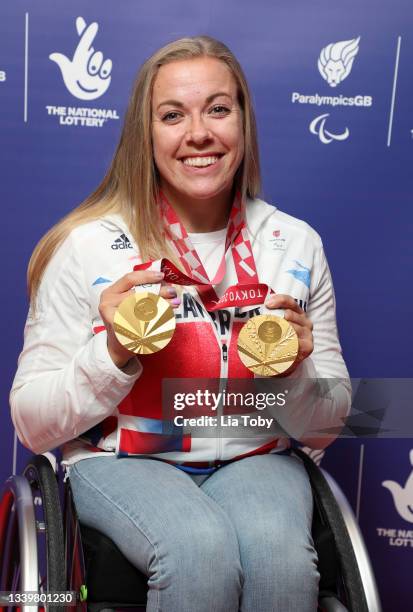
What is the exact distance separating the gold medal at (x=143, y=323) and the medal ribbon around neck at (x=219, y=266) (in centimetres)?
12

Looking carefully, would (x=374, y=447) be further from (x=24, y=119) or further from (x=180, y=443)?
(x=24, y=119)

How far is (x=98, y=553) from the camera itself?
1188 mm

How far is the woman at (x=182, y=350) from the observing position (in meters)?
1.19

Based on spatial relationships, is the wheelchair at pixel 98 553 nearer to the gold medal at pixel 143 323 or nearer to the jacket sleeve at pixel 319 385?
the jacket sleeve at pixel 319 385

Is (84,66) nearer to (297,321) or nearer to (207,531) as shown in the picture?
(297,321)

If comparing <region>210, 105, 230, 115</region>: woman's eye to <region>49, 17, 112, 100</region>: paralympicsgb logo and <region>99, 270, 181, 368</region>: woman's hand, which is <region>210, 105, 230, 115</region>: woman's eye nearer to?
<region>99, 270, 181, 368</region>: woman's hand

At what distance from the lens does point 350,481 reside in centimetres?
224

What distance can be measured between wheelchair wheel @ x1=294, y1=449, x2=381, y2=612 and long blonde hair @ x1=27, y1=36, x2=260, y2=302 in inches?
18.6

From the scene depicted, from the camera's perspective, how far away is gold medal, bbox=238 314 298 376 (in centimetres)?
125

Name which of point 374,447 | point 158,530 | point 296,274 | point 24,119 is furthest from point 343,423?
point 24,119

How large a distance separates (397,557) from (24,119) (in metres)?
1.48

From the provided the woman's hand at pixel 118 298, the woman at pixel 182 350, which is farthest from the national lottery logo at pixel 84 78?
the woman's hand at pixel 118 298

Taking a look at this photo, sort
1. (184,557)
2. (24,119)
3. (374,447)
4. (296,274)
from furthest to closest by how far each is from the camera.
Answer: (374,447)
(24,119)
(296,274)
(184,557)

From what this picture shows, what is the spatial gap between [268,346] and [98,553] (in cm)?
38
